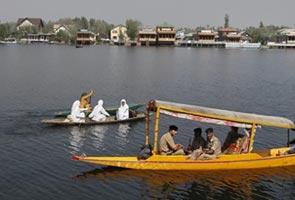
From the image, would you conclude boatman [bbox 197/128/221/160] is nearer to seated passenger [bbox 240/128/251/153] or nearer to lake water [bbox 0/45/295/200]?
lake water [bbox 0/45/295/200]

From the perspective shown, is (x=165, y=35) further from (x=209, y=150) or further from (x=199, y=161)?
(x=199, y=161)

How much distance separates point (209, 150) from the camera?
22922 millimetres

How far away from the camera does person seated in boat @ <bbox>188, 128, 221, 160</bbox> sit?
22672mm

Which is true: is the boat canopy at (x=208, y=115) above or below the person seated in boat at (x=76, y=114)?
above

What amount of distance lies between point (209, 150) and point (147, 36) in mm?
170405

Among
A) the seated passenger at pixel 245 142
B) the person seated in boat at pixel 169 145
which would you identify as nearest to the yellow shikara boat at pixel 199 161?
the seated passenger at pixel 245 142

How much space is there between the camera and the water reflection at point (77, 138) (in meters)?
27.3

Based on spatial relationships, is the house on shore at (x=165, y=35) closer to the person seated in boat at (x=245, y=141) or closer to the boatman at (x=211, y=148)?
the person seated in boat at (x=245, y=141)

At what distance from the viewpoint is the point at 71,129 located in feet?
104

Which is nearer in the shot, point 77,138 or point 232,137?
point 232,137

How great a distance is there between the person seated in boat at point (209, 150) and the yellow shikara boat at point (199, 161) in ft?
0.69

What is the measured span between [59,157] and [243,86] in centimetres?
4254

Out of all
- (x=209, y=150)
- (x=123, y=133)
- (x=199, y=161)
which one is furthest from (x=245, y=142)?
(x=123, y=133)

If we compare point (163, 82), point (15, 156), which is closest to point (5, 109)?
point (15, 156)
